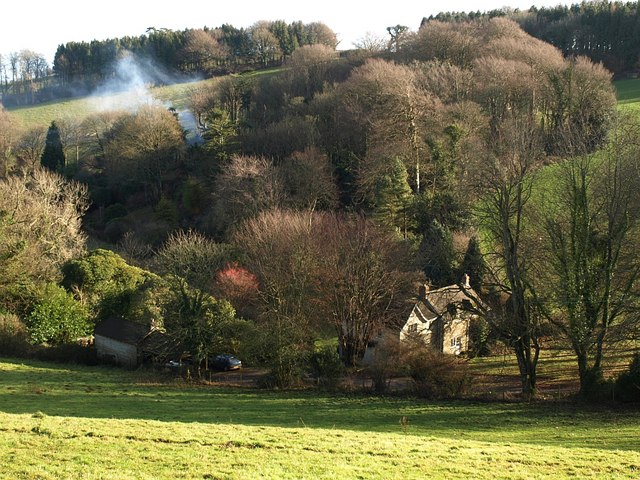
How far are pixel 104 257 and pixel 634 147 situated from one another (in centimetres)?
3098

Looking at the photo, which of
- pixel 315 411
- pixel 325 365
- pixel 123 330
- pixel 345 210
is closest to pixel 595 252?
pixel 325 365

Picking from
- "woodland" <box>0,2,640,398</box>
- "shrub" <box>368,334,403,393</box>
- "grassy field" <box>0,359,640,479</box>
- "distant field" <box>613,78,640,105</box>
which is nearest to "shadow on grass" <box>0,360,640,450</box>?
"grassy field" <box>0,359,640,479</box>

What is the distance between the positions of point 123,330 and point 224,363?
21.4 ft

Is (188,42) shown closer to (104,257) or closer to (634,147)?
(104,257)

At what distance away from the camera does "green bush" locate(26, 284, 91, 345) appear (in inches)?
1359

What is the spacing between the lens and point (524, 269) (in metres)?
24.8

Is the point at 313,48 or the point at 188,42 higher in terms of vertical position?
the point at 188,42


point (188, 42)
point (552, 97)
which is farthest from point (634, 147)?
point (188, 42)

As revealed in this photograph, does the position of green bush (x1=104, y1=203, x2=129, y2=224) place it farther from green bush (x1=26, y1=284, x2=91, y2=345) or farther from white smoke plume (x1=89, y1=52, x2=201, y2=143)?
white smoke plume (x1=89, y1=52, x2=201, y2=143)

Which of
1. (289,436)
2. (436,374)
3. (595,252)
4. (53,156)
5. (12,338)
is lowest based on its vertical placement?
(436,374)

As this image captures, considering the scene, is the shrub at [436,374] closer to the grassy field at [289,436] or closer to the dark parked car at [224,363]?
the grassy field at [289,436]

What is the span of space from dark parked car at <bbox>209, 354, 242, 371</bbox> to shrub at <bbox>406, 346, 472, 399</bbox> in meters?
10.4

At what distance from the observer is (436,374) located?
25734 mm

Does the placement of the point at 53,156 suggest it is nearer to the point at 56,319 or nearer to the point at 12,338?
the point at 56,319
